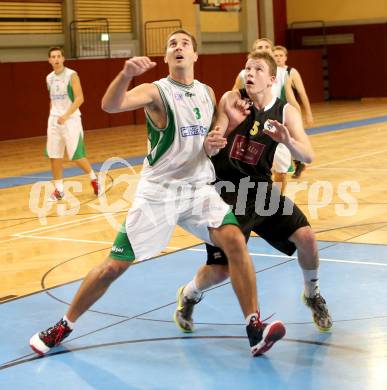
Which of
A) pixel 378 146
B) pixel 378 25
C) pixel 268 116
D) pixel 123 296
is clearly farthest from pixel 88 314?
pixel 378 25

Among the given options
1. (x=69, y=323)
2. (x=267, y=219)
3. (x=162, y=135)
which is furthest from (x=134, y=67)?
(x=69, y=323)

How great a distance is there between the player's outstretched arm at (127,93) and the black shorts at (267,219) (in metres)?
0.85

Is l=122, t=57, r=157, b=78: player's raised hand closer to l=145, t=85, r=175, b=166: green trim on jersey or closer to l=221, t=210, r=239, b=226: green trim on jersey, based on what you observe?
l=145, t=85, r=175, b=166: green trim on jersey

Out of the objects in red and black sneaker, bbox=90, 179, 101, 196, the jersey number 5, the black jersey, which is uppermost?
Answer: the jersey number 5

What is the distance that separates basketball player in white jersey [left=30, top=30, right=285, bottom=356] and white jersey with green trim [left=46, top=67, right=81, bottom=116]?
252 inches

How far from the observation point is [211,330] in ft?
→ 17.3

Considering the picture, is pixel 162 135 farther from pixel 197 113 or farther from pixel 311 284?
pixel 311 284

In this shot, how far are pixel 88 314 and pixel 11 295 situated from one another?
2.83 feet

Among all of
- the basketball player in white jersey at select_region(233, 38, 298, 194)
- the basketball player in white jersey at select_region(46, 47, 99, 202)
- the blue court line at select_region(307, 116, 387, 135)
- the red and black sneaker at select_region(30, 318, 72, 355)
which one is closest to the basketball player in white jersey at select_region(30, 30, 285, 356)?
the red and black sneaker at select_region(30, 318, 72, 355)

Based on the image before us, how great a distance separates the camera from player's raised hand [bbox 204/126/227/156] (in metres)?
4.74

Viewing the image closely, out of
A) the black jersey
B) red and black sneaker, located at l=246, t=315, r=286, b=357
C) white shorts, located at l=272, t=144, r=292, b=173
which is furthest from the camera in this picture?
white shorts, located at l=272, t=144, r=292, b=173

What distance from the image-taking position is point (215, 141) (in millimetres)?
4754

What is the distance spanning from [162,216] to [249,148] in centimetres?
67

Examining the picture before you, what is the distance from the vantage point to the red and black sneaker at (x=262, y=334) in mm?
4672
